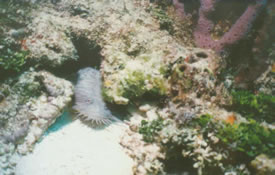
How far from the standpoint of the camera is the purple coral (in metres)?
5.32

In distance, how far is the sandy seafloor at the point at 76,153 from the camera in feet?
11.5

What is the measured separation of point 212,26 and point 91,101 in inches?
158

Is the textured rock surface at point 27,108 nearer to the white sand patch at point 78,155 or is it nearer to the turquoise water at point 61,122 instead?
the turquoise water at point 61,122

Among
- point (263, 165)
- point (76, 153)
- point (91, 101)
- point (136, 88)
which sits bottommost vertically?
point (76, 153)

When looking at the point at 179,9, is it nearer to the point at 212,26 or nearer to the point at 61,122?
the point at 212,26

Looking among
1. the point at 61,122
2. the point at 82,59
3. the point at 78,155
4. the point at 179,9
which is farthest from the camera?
the point at 179,9

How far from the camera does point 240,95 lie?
4.62m

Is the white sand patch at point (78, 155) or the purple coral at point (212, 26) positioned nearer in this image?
the white sand patch at point (78, 155)

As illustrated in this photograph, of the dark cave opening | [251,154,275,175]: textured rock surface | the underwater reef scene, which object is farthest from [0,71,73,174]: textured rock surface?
[251,154,275,175]: textured rock surface

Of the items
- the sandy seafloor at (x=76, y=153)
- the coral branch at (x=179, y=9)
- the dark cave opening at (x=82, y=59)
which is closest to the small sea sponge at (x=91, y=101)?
the sandy seafloor at (x=76, y=153)

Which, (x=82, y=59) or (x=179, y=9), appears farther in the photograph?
(x=179, y=9)

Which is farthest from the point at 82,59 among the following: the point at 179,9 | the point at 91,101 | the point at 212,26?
the point at 212,26

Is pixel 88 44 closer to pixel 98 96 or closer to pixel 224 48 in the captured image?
pixel 98 96

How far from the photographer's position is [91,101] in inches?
175
